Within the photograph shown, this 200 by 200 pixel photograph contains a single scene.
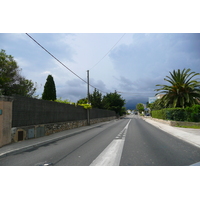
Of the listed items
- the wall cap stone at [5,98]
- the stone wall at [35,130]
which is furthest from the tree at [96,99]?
the wall cap stone at [5,98]

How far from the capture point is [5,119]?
758 centimetres

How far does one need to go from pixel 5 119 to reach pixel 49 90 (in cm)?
1721

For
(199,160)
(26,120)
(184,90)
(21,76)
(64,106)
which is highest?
(21,76)

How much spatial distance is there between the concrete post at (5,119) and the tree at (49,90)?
646 inches

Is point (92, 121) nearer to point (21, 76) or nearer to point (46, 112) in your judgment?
point (21, 76)

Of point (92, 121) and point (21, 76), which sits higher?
point (21, 76)

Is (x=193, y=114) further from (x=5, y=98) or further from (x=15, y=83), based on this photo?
(x=15, y=83)

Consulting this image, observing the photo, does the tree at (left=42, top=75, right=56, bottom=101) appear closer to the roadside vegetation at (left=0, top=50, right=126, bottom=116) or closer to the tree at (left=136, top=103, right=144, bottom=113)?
the roadside vegetation at (left=0, top=50, right=126, bottom=116)

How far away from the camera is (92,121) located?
978 inches

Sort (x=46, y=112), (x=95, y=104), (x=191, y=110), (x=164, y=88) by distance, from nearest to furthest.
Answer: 1. (x=46, y=112)
2. (x=191, y=110)
3. (x=164, y=88)
4. (x=95, y=104)

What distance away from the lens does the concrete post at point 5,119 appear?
7.30 metres
